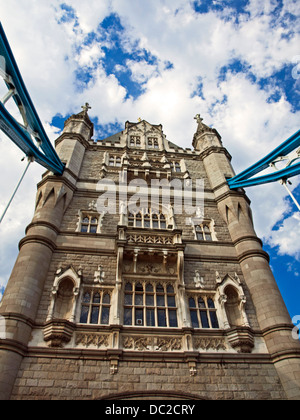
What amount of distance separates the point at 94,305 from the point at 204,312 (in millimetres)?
4032

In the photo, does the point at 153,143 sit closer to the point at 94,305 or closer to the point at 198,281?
the point at 198,281

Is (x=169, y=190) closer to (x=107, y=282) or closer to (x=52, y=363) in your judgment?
(x=107, y=282)

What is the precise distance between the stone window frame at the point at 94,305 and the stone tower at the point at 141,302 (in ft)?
0.13

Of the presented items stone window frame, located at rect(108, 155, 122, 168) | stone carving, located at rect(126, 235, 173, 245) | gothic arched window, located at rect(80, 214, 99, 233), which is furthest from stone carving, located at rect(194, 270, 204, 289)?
stone window frame, located at rect(108, 155, 122, 168)

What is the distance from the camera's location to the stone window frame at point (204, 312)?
10477 mm

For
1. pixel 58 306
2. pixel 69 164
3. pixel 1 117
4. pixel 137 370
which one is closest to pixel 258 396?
pixel 137 370

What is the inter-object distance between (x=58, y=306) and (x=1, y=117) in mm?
6686

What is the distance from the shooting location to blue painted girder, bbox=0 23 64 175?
10062mm

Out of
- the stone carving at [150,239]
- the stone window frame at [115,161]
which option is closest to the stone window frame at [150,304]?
the stone carving at [150,239]

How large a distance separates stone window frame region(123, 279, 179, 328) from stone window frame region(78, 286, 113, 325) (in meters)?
0.62

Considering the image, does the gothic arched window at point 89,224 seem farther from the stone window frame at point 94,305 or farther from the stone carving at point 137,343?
the stone carving at point 137,343

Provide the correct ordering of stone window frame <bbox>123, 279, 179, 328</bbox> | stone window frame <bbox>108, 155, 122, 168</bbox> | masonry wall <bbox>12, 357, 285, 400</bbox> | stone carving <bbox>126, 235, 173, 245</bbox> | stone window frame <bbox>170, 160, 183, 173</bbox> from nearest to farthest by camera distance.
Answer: masonry wall <bbox>12, 357, 285, 400</bbox>
stone window frame <bbox>123, 279, 179, 328</bbox>
stone carving <bbox>126, 235, 173, 245</bbox>
stone window frame <bbox>108, 155, 122, 168</bbox>
stone window frame <bbox>170, 160, 183, 173</bbox>

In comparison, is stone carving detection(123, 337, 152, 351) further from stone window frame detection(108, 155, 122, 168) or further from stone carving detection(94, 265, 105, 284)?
stone window frame detection(108, 155, 122, 168)
